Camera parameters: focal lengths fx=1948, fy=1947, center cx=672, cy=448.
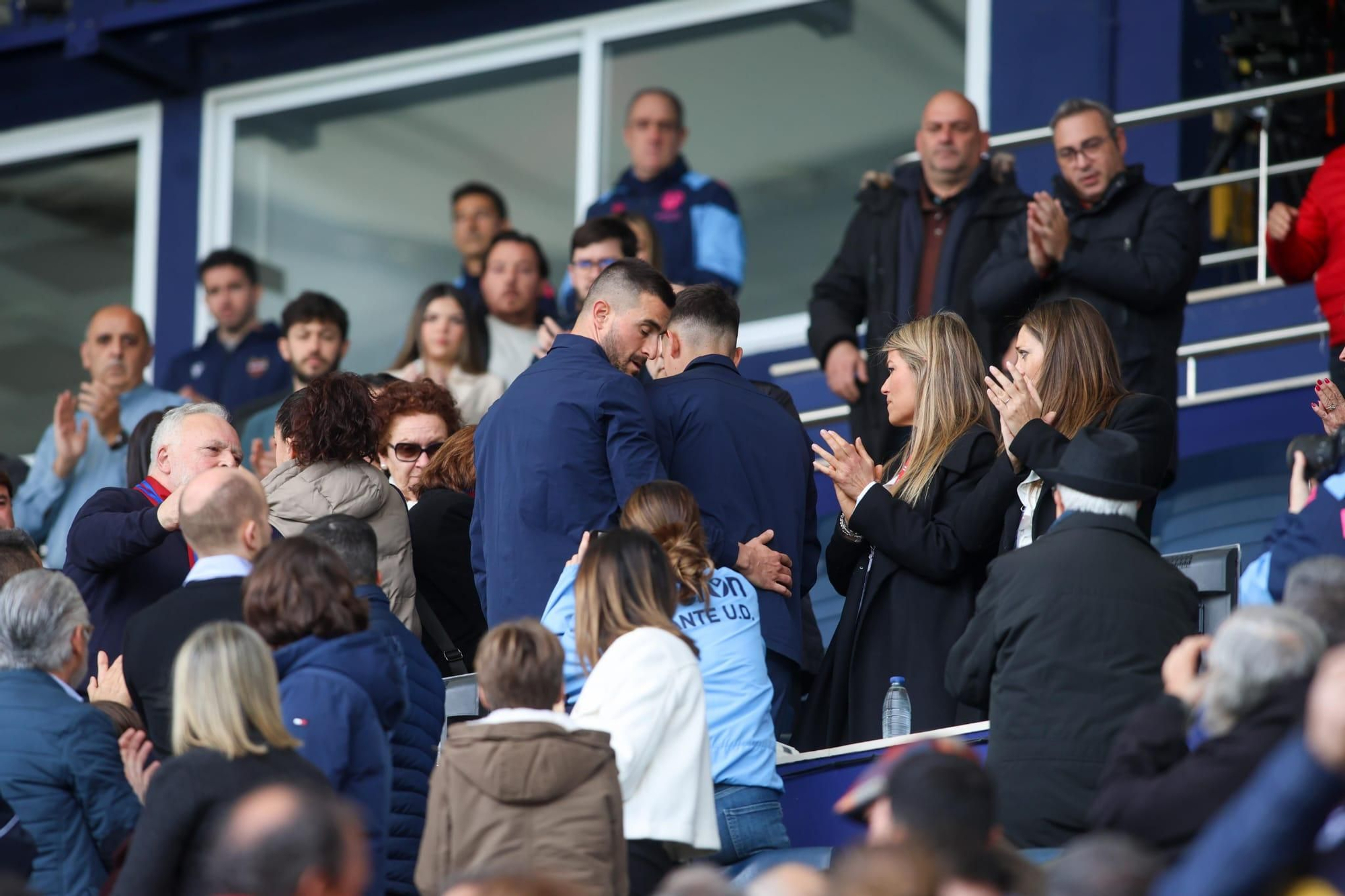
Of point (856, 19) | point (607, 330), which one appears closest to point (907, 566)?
point (607, 330)

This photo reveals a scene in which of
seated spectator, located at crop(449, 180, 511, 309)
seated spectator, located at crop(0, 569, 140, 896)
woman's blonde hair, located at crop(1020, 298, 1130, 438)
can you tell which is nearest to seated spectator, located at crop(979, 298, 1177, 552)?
woman's blonde hair, located at crop(1020, 298, 1130, 438)

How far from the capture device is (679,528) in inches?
209

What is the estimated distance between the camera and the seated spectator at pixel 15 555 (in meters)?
5.64

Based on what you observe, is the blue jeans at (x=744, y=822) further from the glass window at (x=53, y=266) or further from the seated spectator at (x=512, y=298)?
the glass window at (x=53, y=266)

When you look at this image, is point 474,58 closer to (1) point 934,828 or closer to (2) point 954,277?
(2) point 954,277

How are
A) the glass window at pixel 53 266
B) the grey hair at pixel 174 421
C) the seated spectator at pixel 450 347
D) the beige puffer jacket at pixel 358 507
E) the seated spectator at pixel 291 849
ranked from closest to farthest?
1. the seated spectator at pixel 291 849
2. the beige puffer jacket at pixel 358 507
3. the grey hair at pixel 174 421
4. the seated spectator at pixel 450 347
5. the glass window at pixel 53 266

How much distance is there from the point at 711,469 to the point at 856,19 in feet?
20.4

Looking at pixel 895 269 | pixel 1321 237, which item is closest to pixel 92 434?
pixel 895 269

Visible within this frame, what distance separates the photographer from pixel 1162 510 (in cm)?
891

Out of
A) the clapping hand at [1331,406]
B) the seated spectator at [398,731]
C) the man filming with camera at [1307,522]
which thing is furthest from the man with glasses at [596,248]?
the man filming with camera at [1307,522]

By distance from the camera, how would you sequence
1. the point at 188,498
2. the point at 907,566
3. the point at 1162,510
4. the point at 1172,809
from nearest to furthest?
the point at 1172,809 < the point at 188,498 < the point at 907,566 < the point at 1162,510

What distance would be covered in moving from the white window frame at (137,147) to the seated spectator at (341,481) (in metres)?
7.00

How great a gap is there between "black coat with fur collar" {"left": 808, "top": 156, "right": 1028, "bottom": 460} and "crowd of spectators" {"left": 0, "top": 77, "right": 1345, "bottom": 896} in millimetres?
400

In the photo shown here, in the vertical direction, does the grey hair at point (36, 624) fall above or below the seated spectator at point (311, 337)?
below
